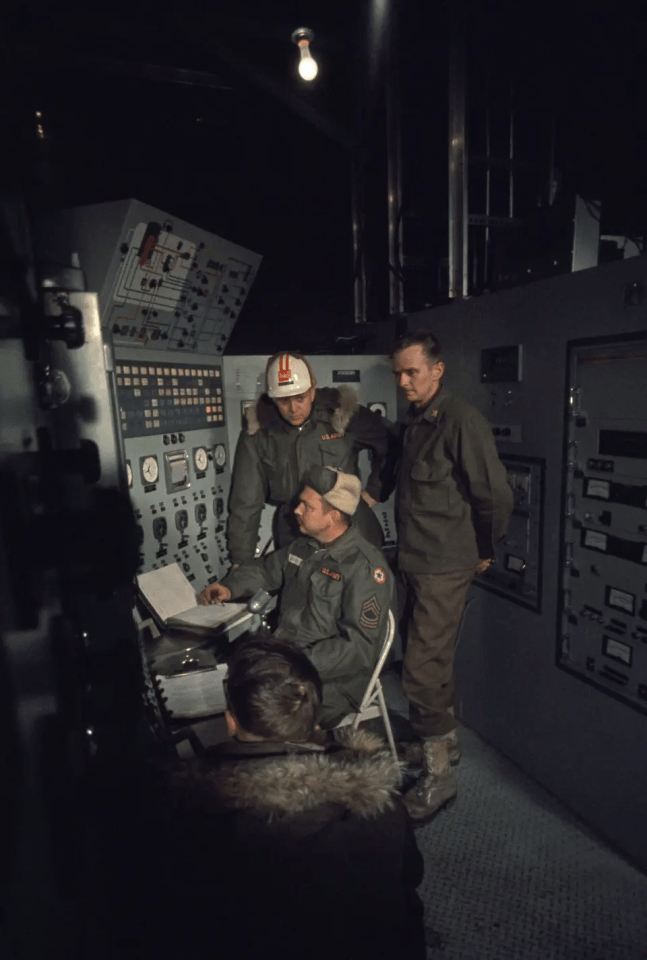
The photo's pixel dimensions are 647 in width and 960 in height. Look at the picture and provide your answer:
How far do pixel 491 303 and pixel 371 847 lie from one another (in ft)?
7.36

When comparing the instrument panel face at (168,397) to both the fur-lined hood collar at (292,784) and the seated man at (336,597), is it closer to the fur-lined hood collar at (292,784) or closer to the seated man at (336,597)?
the seated man at (336,597)

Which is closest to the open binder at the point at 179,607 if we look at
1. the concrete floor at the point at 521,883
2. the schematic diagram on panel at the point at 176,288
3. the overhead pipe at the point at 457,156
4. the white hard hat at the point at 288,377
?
the concrete floor at the point at 521,883

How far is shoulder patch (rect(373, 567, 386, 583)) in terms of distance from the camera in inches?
87.4

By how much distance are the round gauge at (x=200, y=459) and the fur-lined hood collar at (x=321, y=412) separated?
0.28m

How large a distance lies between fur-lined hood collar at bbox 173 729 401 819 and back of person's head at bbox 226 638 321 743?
0.42 feet

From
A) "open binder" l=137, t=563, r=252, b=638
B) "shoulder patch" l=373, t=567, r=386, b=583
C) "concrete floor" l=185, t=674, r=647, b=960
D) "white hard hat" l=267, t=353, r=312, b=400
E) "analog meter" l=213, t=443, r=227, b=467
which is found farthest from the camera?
"analog meter" l=213, t=443, r=227, b=467

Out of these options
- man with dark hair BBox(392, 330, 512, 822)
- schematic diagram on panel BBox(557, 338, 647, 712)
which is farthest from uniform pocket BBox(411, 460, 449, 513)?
schematic diagram on panel BBox(557, 338, 647, 712)

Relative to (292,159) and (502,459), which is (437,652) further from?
(292,159)

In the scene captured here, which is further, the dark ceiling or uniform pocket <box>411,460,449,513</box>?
the dark ceiling

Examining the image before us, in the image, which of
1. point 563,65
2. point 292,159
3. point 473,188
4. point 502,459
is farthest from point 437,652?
point 292,159

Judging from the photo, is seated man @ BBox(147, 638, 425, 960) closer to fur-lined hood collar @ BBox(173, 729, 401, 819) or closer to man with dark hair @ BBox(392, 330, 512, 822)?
fur-lined hood collar @ BBox(173, 729, 401, 819)

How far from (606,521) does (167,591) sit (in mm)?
1851

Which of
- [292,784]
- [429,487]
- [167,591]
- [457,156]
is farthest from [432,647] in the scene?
[457,156]

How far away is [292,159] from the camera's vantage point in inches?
164
